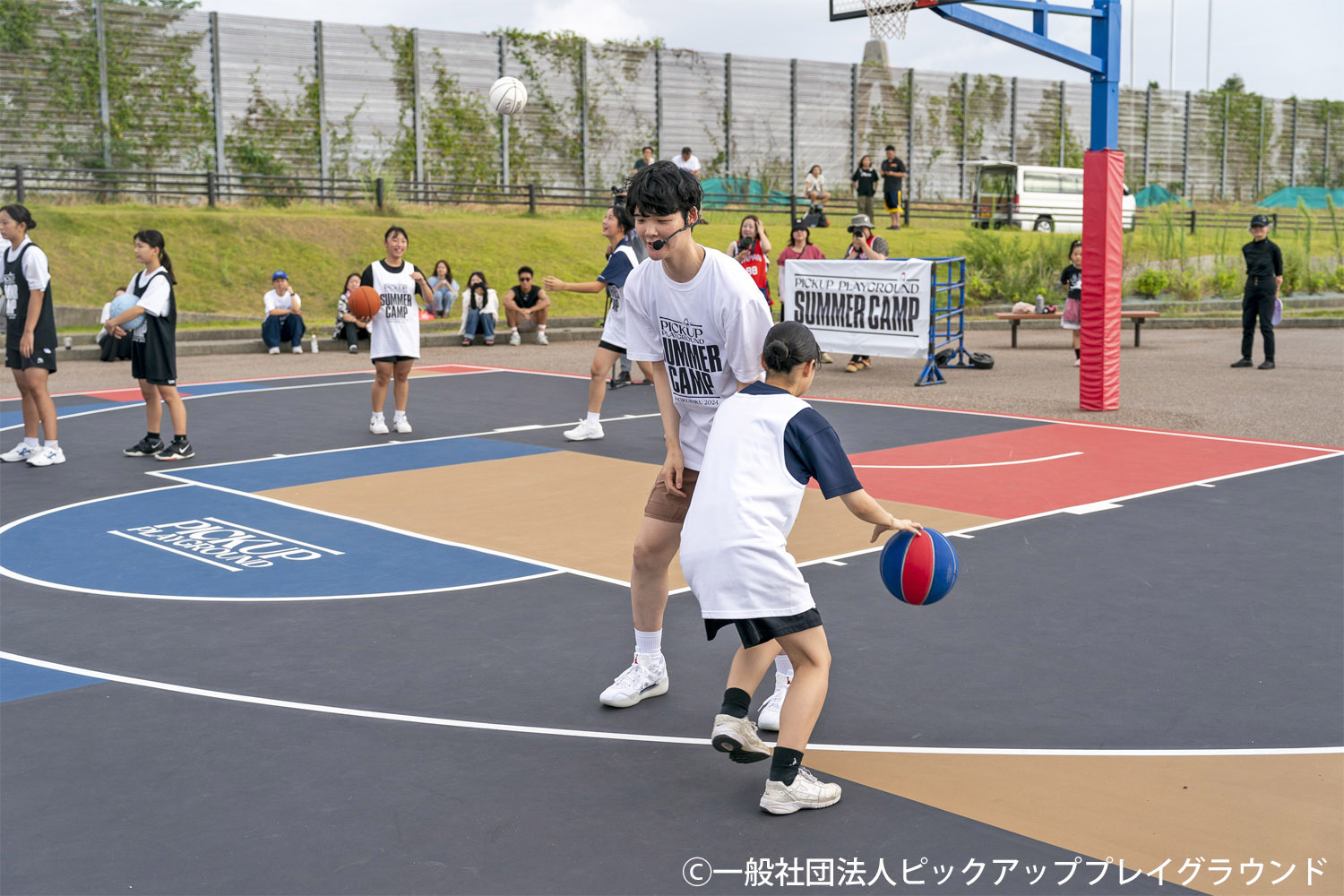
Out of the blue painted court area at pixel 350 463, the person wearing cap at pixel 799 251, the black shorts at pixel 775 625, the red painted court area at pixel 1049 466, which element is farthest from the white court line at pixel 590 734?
the person wearing cap at pixel 799 251

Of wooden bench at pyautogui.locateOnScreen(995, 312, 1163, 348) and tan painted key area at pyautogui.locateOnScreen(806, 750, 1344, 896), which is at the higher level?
wooden bench at pyautogui.locateOnScreen(995, 312, 1163, 348)

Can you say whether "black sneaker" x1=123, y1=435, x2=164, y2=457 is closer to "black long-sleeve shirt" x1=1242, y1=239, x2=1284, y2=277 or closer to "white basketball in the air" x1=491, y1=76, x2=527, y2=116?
"black long-sleeve shirt" x1=1242, y1=239, x2=1284, y2=277

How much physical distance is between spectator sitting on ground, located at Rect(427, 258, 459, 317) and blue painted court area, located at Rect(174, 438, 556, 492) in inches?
470

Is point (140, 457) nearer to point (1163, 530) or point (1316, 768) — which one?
point (1163, 530)

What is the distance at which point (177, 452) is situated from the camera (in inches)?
452

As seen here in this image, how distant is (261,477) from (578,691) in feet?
19.3

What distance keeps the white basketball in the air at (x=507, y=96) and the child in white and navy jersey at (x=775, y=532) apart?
24222 millimetres

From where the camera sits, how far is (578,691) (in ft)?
18.5

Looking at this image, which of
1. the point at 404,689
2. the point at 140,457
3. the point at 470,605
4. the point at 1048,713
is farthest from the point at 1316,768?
the point at 140,457

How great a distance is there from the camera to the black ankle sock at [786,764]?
172 inches

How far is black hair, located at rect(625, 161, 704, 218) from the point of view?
481 centimetres

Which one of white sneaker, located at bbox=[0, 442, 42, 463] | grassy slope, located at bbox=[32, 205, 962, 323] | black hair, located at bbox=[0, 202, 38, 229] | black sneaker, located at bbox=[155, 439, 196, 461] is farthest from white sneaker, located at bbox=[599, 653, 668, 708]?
grassy slope, located at bbox=[32, 205, 962, 323]

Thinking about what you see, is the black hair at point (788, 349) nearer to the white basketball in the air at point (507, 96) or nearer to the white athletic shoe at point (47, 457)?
the white athletic shoe at point (47, 457)

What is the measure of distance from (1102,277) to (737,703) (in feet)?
34.3
